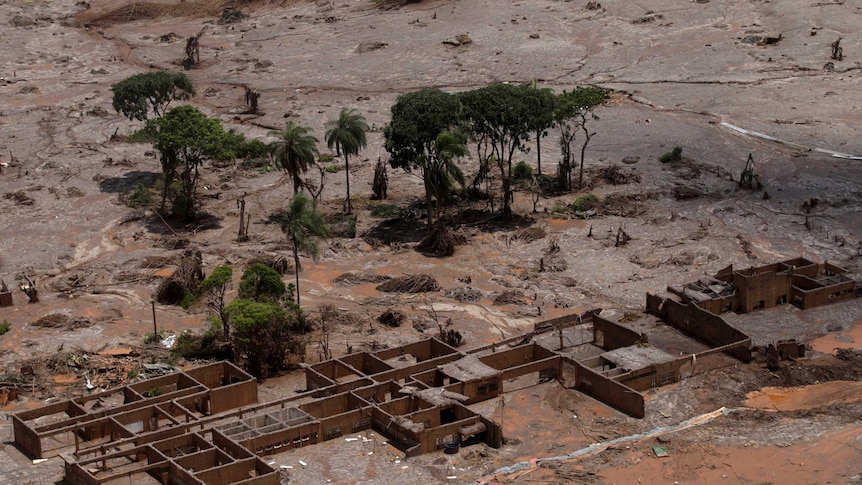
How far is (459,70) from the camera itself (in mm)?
89375

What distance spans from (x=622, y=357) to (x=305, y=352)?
11643mm

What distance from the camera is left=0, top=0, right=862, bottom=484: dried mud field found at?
4241 cm

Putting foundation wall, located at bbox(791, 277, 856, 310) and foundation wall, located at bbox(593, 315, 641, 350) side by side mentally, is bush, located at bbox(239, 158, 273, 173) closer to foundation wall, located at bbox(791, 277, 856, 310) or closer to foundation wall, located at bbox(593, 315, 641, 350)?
foundation wall, located at bbox(593, 315, 641, 350)

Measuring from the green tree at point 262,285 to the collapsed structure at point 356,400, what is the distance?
15.9 feet

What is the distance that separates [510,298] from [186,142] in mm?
18115

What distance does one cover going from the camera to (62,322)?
51.3 meters

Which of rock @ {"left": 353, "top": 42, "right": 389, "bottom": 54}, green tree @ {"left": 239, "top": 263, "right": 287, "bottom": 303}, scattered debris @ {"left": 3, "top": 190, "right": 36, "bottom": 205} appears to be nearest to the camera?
green tree @ {"left": 239, "top": 263, "right": 287, "bottom": 303}

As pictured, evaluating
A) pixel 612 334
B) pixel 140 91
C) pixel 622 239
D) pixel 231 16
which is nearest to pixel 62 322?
pixel 612 334

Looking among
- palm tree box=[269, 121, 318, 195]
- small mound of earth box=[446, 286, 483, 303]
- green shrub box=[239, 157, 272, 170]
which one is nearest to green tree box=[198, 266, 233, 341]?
small mound of earth box=[446, 286, 483, 303]

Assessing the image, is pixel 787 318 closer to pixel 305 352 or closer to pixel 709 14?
pixel 305 352

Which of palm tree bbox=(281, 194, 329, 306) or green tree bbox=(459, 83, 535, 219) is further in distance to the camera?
green tree bbox=(459, 83, 535, 219)

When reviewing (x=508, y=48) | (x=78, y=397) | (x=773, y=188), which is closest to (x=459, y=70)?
(x=508, y=48)

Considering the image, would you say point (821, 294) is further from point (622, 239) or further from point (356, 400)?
point (356, 400)

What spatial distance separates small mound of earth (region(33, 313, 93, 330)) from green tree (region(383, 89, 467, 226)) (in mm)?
16690
